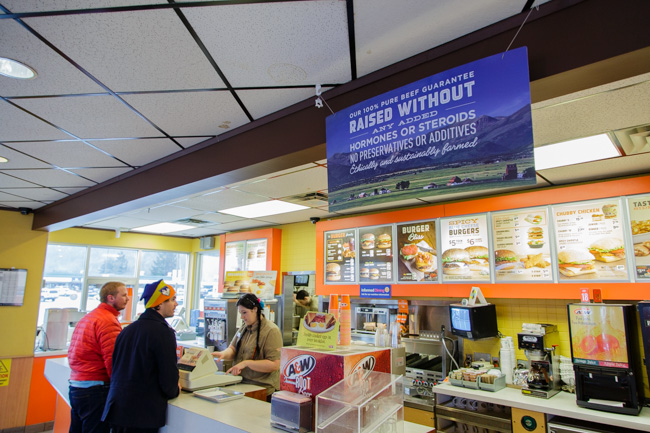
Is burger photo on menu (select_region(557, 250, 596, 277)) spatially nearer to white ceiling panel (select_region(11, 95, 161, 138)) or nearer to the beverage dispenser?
white ceiling panel (select_region(11, 95, 161, 138))

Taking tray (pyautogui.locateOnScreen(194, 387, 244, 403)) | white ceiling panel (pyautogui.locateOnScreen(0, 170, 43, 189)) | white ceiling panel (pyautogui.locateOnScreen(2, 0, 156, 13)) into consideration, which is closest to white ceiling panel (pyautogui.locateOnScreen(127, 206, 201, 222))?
white ceiling panel (pyautogui.locateOnScreen(0, 170, 43, 189))

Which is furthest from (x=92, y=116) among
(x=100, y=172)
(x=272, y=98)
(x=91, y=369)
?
(x=91, y=369)

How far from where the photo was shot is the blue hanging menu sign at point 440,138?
5.25 feet

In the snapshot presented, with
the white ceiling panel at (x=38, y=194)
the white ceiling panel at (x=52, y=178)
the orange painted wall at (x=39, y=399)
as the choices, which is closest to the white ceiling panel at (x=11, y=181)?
the white ceiling panel at (x=52, y=178)

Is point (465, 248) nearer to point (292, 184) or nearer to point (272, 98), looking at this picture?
point (292, 184)

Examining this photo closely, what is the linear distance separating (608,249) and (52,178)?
5700 millimetres

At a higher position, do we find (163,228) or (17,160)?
(17,160)

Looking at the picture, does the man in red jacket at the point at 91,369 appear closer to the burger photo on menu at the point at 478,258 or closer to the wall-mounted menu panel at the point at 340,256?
the wall-mounted menu panel at the point at 340,256

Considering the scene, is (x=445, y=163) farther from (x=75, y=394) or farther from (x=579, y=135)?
(x=75, y=394)

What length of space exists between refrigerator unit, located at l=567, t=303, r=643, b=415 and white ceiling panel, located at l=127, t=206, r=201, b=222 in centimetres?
477

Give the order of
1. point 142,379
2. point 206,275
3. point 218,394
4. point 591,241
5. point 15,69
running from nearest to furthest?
point 15,69 < point 142,379 < point 218,394 < point 591,241 < point 206,275

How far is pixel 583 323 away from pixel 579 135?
1.61 meters

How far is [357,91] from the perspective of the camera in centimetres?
229

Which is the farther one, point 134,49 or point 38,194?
point 38,194
